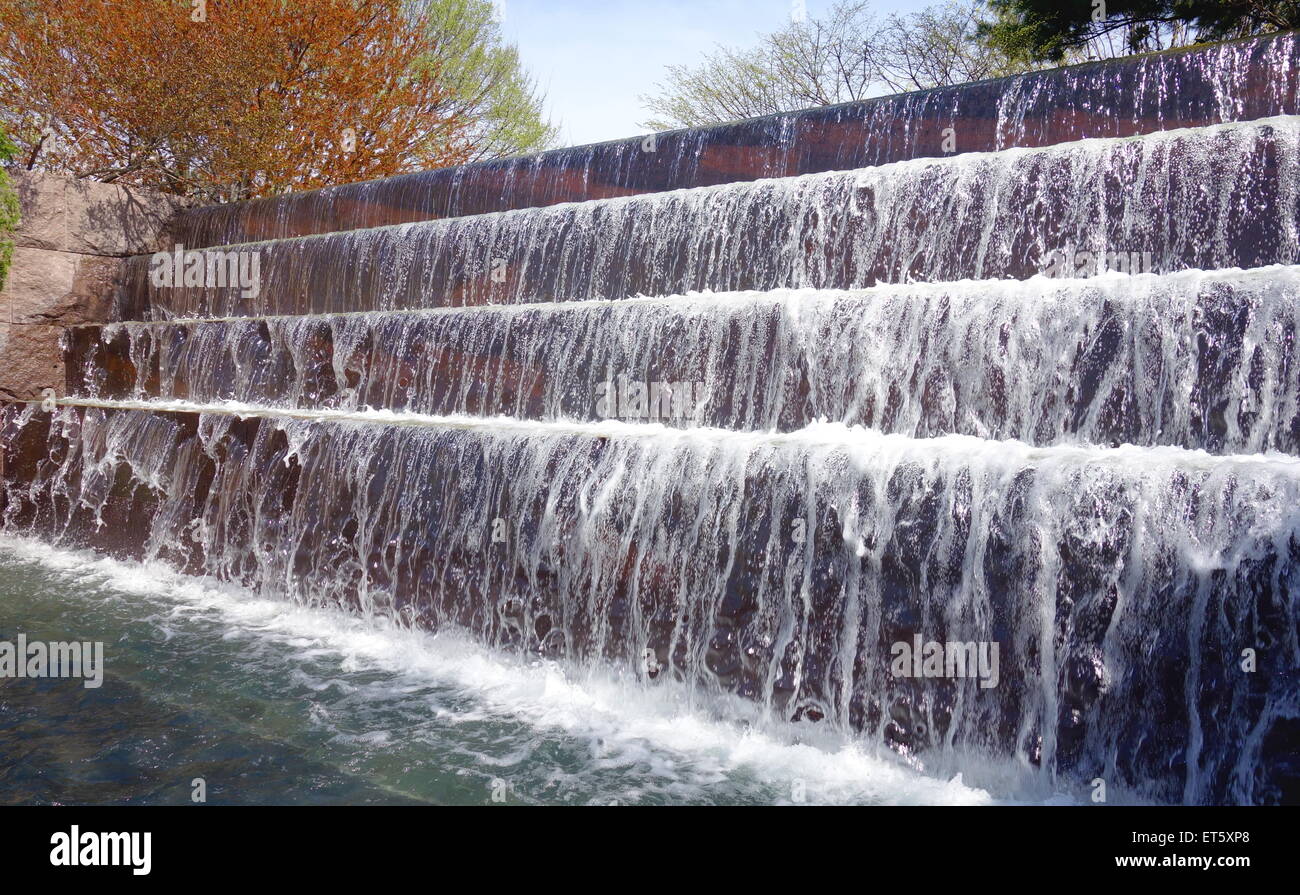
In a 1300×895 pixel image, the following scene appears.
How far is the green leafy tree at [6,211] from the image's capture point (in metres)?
8.83

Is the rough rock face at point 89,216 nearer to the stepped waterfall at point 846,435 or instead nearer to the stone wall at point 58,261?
the stone wall at point 58,261

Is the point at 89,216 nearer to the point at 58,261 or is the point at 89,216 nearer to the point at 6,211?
the point at 58,261

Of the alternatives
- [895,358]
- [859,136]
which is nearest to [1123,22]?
[859,136]

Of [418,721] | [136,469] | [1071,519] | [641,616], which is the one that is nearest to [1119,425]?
[1071,519]

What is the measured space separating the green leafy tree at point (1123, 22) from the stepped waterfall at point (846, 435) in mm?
6356

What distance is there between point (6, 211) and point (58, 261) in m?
1.16

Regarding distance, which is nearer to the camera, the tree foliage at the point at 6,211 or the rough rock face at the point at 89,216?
the tree foliage at the point at 6,211

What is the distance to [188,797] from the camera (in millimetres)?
3445

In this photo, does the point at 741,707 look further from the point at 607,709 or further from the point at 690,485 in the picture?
the point at 690,485

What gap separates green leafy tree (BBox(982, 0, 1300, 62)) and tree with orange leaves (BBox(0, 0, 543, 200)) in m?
9.55

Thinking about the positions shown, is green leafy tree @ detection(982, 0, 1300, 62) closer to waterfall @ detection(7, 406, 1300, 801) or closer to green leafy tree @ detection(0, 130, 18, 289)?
waterfall @ detection(7, 406, 1300, 801)

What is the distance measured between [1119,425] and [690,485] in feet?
6.04

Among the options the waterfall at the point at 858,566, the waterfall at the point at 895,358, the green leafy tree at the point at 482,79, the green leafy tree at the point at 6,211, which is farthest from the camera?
the green leafy tree at the point at 482,79

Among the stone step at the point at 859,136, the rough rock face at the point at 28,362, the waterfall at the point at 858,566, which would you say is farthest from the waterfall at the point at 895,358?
the rough rock face at the point at 28,362
